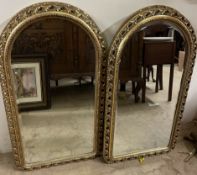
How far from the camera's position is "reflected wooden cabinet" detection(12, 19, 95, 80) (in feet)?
3.47

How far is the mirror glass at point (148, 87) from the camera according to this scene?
118 cm

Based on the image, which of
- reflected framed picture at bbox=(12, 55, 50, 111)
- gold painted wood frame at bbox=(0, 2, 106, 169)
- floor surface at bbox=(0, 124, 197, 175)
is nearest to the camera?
gold painted wood frame at bbox=(0, 2, 106, 169)

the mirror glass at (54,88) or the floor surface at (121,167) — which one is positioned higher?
the mirror glass at (54,88)

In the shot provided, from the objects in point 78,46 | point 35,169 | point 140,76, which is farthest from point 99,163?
point 78,46

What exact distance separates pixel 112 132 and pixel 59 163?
34 cm

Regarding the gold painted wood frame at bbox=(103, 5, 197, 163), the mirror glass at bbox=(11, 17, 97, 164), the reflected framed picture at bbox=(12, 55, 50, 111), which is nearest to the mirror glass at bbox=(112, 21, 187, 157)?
the gold painted wood frame at bbox=(103, 5, 197, 163)

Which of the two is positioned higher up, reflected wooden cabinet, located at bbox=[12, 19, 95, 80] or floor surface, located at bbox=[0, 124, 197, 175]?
reflected wooden cabinet, located at bbox=[12, 19, 95, 80]

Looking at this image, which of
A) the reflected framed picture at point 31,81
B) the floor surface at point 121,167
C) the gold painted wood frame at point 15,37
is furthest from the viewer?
the floor surface at point 121,167

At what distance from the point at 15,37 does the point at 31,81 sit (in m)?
0.24

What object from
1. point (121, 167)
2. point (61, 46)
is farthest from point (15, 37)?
point (121, 167)

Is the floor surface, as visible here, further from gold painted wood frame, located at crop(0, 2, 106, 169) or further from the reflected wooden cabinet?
the reflected wooden cabinet

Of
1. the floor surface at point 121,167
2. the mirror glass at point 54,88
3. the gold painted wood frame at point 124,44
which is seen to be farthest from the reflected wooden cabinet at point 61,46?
the floor surface at point 121,167

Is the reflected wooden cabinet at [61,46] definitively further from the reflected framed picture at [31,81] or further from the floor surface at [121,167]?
the floor surface at [121,167]

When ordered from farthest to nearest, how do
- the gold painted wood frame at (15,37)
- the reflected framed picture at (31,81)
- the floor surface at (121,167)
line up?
the floor surface at (121,167)
the reflected framed picture at (31,81)
the gold painted wood frame at (15,37)
